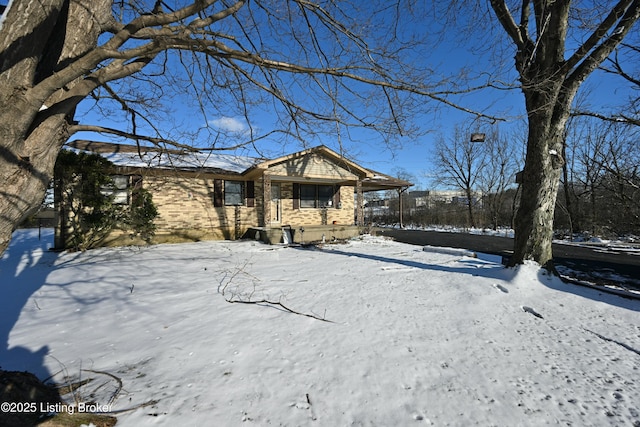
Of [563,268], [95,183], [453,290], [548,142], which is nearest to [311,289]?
[453,290]

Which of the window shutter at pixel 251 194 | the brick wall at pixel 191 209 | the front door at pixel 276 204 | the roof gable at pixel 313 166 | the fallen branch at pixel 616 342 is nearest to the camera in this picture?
the fallen branch at pixel 616 342

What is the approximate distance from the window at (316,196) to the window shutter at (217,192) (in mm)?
4041

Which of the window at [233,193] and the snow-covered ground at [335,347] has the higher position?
the window at [233,193]

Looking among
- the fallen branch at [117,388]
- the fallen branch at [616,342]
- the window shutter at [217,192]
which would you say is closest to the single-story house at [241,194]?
the window shutter at [217,192]

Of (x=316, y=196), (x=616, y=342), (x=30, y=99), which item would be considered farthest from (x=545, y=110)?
(x=316, y=196)

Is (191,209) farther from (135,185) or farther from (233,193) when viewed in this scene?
(135,185)

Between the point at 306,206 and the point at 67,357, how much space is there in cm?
1190

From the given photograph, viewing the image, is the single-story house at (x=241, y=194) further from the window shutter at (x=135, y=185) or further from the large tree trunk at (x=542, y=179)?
the large tree trunk at (x=542, y=179)

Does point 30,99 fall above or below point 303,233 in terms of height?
above

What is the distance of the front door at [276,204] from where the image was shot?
1341 centimetres

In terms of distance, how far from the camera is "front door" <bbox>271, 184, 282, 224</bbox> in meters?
13.4

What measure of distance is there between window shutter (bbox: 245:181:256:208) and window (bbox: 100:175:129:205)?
4.81 metres

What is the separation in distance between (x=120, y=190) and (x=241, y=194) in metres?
4.75

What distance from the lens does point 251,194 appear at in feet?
42.9
